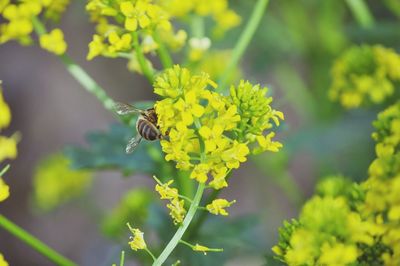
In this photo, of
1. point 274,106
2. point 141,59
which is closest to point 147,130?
point 141,59

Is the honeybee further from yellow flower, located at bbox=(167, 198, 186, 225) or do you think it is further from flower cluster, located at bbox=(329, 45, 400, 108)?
flower cluster, located at bbox=(329, 45, 400, 108)

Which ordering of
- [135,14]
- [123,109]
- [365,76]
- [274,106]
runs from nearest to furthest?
[135,14]
[123,109]
[365,76]
[274,106]

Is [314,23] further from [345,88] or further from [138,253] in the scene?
[138,253]

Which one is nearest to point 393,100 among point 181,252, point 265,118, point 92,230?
point 181,252

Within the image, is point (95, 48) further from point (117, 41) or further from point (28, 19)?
point (28, 19)

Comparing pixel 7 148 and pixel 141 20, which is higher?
pixel 141 20

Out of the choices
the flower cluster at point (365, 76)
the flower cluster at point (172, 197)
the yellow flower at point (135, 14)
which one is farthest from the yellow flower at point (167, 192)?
the flower cluster at point (365, 76)

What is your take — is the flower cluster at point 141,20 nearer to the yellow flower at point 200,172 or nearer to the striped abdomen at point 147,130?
the striped abdomen at point 147,130
